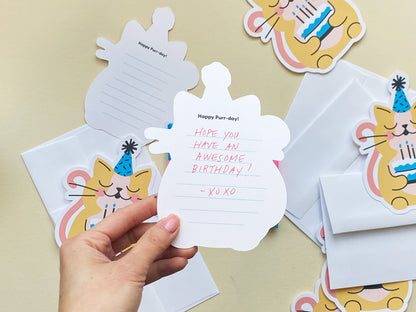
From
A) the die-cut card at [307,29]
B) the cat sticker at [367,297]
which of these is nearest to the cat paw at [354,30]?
the die-cut card at [307,29]

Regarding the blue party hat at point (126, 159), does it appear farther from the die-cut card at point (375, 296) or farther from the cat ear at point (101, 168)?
the die-cut card at point (375, 296)

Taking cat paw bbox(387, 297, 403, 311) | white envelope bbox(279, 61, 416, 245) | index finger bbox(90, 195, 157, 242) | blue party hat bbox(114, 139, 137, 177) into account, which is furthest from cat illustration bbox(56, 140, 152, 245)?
cat paw bbox(387, 297, 403, 311)

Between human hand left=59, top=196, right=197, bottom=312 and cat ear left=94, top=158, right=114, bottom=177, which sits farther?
cat ear left=94, top=158, right=114, bottom=177

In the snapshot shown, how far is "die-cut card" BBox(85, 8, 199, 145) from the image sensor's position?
1.98 feet

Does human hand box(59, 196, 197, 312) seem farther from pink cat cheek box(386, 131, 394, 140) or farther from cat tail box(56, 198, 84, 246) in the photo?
pink cat cheek box(386, 131, 394, 140)

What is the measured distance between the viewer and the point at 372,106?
1.95ft

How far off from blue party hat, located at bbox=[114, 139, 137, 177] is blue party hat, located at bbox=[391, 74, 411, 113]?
0.46 meters

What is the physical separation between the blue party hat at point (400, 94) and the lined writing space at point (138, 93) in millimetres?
385

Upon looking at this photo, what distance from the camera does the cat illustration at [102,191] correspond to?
0.60 m

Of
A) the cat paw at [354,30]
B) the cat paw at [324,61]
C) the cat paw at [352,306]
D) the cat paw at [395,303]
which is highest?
the cat paw at [354,30]

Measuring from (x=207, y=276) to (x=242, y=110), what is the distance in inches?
12.7

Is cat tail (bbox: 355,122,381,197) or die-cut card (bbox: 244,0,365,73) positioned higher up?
die-cut card (bbox: 244,0,365,73)

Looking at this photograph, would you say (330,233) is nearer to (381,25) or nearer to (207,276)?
(207,276)

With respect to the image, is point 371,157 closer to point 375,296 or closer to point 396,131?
point 396,131
